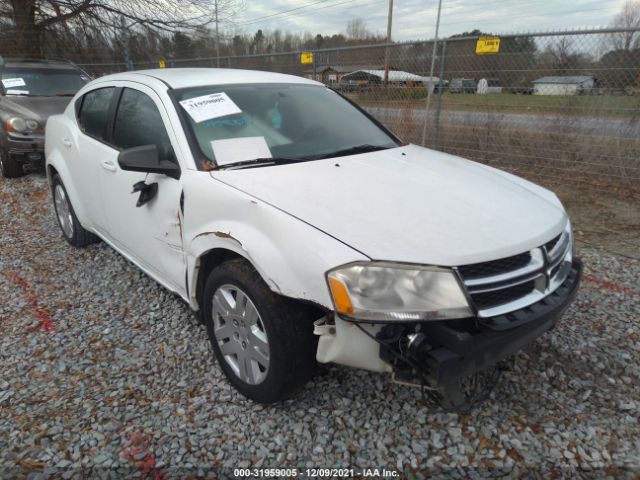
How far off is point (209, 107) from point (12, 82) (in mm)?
6772

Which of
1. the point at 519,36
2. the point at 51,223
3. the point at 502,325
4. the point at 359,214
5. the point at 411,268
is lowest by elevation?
the point at 51,223

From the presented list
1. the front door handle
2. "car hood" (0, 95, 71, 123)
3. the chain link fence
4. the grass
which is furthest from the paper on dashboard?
"car hood" (0, 95, 71, 123)

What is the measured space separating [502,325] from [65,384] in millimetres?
2304

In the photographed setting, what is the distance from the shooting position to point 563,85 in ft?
18.8

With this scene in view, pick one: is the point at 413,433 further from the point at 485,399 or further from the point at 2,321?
the point at 2,321

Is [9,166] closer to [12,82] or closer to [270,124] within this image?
[12,82]

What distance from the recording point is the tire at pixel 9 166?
6704 mm

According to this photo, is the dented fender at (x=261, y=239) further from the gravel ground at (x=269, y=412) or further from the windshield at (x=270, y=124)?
the gravel ground at (x=269, y=412)

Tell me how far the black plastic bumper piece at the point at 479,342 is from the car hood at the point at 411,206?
0.27 metres

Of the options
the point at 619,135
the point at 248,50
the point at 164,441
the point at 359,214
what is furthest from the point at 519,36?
the point at 248,50

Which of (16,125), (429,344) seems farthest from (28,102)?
(429,344)

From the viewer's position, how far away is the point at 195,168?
2373 millimetres

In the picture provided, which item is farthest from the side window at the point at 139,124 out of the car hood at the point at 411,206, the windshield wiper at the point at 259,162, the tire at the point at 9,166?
the tire at the point at 9,166

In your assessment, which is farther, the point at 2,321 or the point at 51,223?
the point at 51,223
